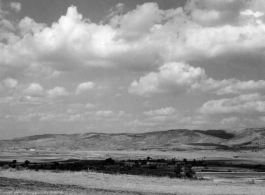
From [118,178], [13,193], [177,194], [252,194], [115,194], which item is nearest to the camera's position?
[13,193]

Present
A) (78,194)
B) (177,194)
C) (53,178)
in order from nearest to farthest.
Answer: (78,194) → (177,194) → (53,178)

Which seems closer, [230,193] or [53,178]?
[230,193]

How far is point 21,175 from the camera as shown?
54875 millimetres

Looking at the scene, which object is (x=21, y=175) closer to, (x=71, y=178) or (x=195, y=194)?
(x=71, y=178)

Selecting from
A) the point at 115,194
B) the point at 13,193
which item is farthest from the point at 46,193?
the point at 115,194

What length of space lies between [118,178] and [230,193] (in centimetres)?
1986

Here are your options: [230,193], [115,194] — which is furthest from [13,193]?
[230,193]

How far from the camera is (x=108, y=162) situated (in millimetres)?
131500

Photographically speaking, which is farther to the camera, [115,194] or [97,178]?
[97,178]

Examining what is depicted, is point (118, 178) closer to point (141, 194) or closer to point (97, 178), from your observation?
point (97, 178)

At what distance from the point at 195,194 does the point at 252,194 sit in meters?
7.72

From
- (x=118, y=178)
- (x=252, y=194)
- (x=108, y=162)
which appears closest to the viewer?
(x=252, y=194)

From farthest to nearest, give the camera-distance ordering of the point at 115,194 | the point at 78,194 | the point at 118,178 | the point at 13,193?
the point at 118,178 < the point at 115,194 < the point at 78,194 < the point at 13,193

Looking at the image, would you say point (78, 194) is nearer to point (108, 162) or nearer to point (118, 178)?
point (118, 178)
